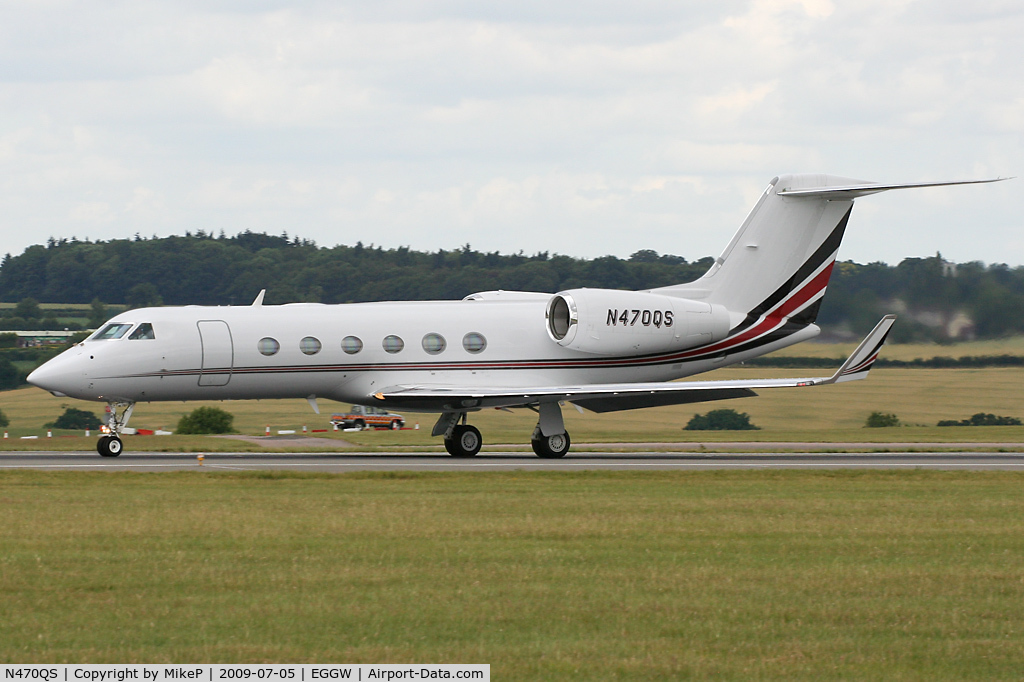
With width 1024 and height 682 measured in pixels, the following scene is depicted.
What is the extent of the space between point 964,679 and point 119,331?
73.7 ft

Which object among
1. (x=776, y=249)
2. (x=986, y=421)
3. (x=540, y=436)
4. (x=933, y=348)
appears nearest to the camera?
A: (x=540, y=436)

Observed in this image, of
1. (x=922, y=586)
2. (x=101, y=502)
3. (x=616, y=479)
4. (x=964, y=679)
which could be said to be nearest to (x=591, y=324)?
(x=616, y=479)

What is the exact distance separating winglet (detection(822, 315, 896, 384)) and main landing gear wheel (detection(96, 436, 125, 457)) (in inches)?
588

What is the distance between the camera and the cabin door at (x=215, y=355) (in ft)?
89.5

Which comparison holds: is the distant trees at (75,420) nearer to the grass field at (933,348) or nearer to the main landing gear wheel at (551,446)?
the main landing gear wheel at (551,446)

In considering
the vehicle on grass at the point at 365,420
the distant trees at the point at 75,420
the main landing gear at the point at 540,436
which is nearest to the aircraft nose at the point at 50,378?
the main landing gear at the point at 540,436

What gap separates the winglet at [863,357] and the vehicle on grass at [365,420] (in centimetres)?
3464

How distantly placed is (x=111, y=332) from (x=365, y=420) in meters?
35.3

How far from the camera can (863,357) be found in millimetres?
26328

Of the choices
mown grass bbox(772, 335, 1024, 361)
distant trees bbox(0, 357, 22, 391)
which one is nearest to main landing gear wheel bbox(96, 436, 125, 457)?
mown grass bbox(772, 335, 1024, 361)

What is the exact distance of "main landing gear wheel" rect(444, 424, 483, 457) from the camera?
1159 inches

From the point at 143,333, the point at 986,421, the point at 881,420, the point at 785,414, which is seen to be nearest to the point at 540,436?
the point at 143,333

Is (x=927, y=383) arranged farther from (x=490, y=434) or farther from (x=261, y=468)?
(x=261, y=468)

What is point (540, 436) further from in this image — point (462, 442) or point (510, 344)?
point (510, 344)
